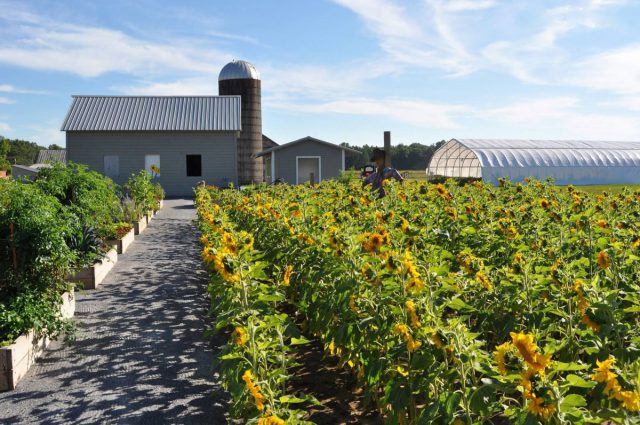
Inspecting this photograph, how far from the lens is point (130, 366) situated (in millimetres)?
5039

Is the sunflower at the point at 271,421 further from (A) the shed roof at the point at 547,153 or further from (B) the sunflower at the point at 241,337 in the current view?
(A) the shed roof at the point at 547,153

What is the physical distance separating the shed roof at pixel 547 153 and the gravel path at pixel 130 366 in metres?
25.8

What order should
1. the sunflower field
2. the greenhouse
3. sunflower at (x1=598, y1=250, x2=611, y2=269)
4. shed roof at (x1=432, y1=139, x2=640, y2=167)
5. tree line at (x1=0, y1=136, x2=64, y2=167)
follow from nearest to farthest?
the sunflower field, sunflower at (x1=598, y1=250, x2=611, y2=269), the greenhouse, shed roof at (x1=432, y1=139, x2=640, y2=167), tree line at (x1=0, y1=136, x2=64, y2=167)

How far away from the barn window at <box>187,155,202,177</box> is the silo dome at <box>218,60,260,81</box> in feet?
33.3

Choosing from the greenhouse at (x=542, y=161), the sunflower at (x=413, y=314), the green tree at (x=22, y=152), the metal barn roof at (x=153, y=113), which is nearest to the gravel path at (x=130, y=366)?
the sunflower at (x=413, y=314)

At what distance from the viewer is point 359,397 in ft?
14.6

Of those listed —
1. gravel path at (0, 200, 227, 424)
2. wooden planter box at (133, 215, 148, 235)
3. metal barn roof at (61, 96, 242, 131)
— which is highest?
metal barn roof at (61, 96, 242, 131)

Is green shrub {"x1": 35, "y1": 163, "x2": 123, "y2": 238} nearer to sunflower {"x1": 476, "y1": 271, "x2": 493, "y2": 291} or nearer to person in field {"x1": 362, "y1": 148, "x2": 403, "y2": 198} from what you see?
person in field {"x1": 362, "y1": 148, "x2": 403, "y2": 198}

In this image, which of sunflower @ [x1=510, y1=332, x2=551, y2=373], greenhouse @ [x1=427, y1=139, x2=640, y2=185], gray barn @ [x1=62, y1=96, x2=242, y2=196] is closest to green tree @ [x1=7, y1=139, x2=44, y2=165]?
gray barn @ [x1=62, y1=96, x2=242, y2=196]

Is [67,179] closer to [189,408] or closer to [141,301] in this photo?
[141,301]

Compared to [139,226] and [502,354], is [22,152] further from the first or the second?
[502,354]

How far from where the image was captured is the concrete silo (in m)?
35.3

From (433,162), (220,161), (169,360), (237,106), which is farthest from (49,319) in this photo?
(433,162)

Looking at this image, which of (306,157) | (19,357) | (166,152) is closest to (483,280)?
(19,357)
